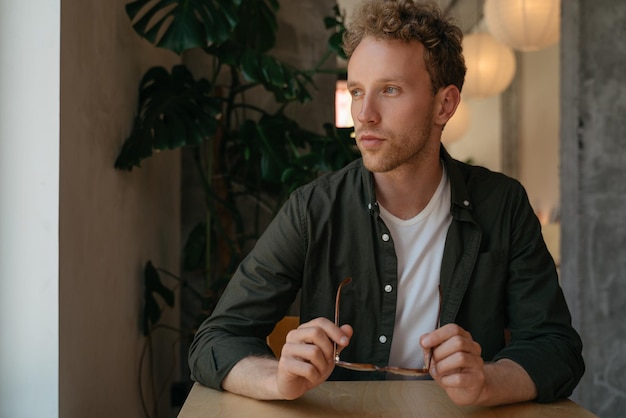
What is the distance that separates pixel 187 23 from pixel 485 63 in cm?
377

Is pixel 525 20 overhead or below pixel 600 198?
overhead

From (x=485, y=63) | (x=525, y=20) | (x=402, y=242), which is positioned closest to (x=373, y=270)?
(x=402, y=242)

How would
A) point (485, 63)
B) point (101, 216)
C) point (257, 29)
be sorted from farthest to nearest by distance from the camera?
point (485, 63), point (257, 29), point (101, 216)

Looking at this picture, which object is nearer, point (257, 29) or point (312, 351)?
point (312, 351)

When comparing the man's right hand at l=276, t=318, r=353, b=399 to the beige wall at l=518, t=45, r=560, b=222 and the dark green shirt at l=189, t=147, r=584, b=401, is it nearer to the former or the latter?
the dark green shirt at l=189, t=147, r=584, b=401

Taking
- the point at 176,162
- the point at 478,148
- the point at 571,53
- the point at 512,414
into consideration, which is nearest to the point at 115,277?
the point at 176,162

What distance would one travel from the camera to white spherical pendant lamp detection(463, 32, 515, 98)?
5.90 m

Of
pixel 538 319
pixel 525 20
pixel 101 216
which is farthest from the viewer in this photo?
pixel 525 20

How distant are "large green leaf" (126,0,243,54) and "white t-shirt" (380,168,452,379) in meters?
1.12

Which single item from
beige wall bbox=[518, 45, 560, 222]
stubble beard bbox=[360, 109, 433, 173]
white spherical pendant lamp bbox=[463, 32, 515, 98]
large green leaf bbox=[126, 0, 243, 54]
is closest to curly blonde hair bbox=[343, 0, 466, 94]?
stubble beard bbox=[360, 109, 433, 173]

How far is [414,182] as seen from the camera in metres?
1.74

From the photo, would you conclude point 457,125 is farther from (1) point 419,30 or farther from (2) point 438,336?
(2) point 438,336

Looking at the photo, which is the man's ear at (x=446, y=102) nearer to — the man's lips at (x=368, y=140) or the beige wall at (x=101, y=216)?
the man's lips at (x=368, y=140)

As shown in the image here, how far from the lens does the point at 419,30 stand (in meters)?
1.66
